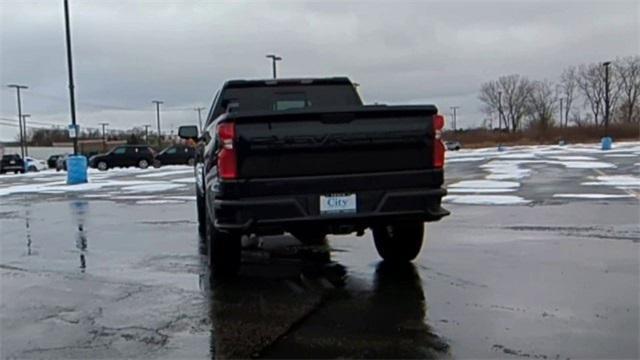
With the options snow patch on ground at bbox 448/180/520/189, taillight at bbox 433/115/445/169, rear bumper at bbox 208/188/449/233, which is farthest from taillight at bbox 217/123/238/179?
snow patch on ground at bbox 448/180/520/189

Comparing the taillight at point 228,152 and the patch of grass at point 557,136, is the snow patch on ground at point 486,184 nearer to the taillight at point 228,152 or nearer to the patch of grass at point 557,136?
the taillight at point 228,152

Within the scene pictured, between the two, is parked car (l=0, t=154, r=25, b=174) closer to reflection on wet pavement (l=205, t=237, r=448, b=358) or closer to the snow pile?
the snow pile

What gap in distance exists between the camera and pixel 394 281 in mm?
6402

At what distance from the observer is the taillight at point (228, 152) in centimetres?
556

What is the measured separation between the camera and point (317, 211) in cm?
579

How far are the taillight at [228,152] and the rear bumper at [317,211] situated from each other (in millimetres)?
237

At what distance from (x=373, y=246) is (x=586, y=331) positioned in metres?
3.95

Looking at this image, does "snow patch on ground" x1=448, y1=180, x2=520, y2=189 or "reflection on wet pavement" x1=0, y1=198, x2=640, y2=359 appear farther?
"snow patch on ground" x1=448, y1=180, x2=520, y2=189

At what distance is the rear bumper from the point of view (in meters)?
5.64

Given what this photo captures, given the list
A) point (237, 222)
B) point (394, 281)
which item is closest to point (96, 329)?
point (237, 222)

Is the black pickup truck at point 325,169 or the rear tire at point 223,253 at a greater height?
the black pickup truck at point 325,169

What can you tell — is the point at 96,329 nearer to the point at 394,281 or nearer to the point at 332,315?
the point at 332,315

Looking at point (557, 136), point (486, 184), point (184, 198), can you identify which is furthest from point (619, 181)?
point (557, 136)

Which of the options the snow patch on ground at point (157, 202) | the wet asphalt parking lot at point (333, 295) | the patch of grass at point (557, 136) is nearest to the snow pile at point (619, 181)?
the wet asphalt parking lot at point (333, 295)
